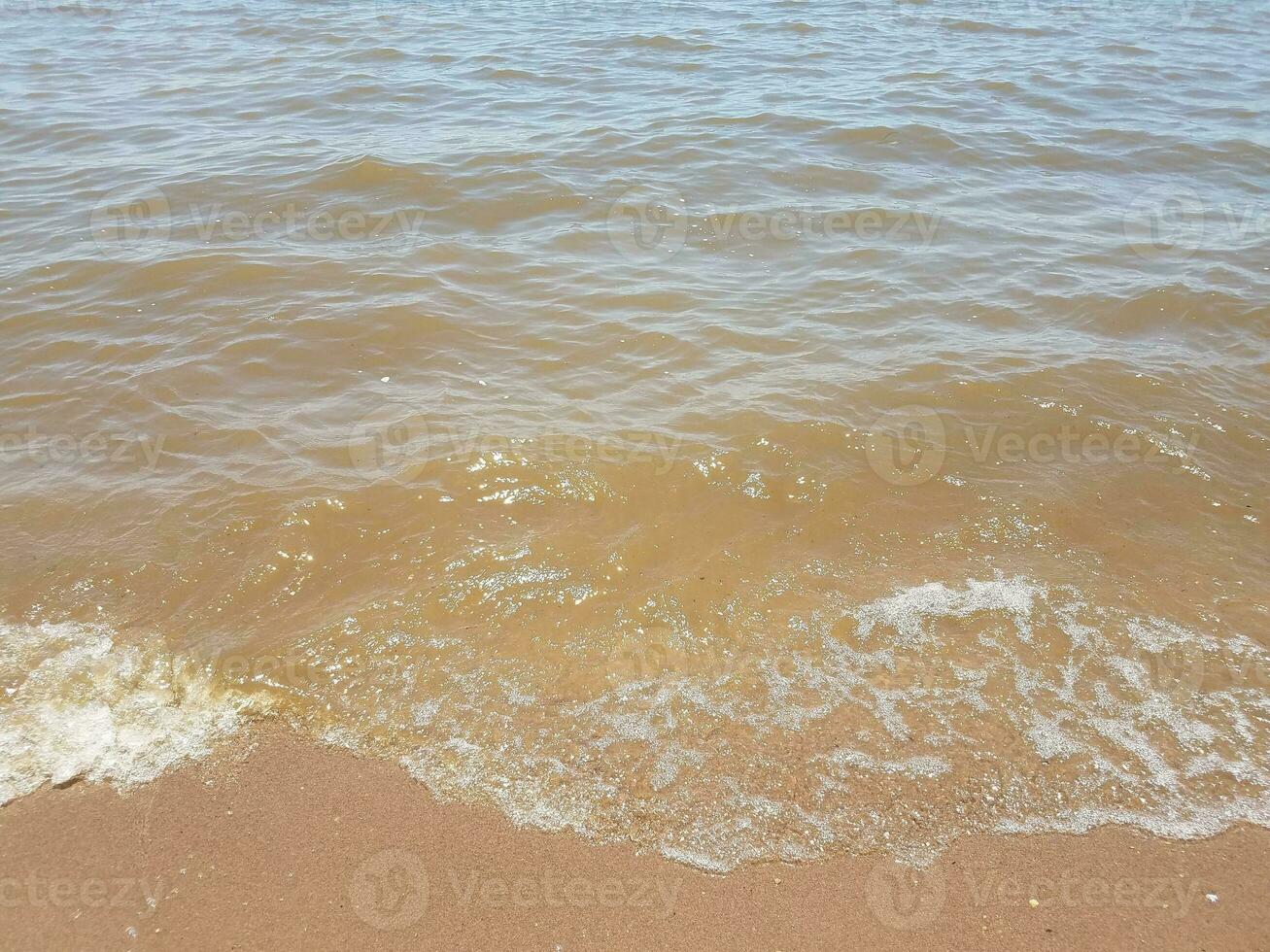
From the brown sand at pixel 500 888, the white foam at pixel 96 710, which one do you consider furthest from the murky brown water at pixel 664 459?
the brown sand at pixel 500 888

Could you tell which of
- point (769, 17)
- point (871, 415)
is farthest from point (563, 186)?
point (769, 17)

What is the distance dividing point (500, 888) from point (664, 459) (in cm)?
243

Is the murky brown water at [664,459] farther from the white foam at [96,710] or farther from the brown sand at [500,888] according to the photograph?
the brown sand at [500,888]

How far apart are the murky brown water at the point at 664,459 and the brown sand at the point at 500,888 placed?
0.13 meters

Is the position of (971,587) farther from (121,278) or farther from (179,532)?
(121,278)

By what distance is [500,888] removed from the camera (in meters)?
2.69

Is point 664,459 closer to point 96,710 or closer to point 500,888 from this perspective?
point 500,888

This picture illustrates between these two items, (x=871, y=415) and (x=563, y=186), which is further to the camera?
(x=563, y=186)

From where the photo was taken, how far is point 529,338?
5.65 meters

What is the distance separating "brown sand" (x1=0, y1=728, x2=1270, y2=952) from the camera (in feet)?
8.43

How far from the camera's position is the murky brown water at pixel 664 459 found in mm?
3168

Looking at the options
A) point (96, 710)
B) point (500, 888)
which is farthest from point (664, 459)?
point (96, 710)

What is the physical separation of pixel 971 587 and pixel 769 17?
12604 millimetres

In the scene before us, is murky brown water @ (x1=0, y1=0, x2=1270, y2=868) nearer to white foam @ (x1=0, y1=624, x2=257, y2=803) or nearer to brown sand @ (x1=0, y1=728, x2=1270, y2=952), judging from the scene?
white foam @ (x1=0, y1=624, x2=257, y2=803)
